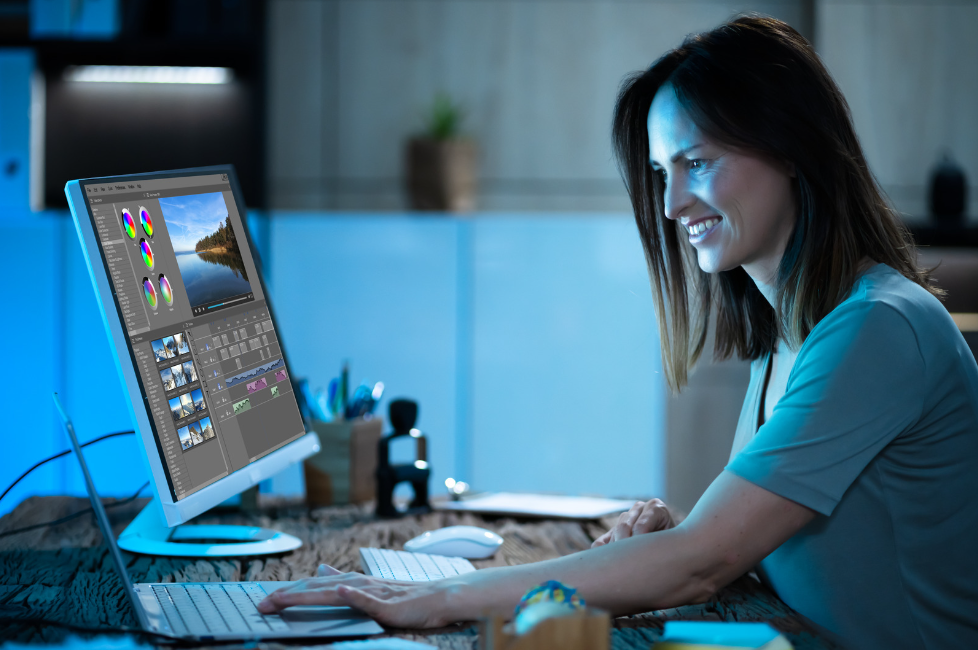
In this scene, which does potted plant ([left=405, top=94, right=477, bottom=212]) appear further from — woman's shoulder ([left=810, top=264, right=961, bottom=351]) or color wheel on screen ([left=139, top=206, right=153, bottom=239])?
woman's shoulder ([left=810, top=264, right=961, bottom=351])

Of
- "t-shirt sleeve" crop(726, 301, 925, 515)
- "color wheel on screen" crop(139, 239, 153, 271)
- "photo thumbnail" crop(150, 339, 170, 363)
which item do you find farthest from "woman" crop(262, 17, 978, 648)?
"color wheel on screen" crop(139, 239, 153, 271)

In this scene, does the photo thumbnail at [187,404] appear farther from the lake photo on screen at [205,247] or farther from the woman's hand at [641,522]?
the woman's hand at [641,522]

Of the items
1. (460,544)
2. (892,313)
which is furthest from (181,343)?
(892,313)

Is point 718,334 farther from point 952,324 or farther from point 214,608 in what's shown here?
point 214,608

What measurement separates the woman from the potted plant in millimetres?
1824

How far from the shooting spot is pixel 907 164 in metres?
3.26

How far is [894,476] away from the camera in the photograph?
99 centimetres

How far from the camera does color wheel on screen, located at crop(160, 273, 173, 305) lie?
3.55 feet

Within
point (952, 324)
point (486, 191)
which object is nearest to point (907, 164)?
point (486, 191)

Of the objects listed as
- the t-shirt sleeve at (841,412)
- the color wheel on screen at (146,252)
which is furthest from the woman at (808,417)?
the color wheel on screen at (146,252)

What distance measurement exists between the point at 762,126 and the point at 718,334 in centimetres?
45

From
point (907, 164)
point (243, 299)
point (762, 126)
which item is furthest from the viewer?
point (907, 164)

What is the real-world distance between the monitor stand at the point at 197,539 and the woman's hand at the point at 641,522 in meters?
0.45

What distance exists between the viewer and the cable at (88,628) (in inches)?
32.6
